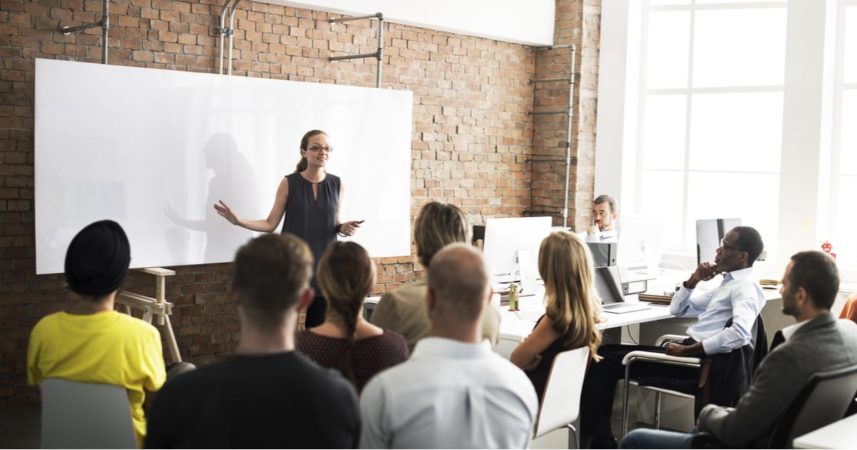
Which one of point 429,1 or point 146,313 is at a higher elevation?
point 429,1

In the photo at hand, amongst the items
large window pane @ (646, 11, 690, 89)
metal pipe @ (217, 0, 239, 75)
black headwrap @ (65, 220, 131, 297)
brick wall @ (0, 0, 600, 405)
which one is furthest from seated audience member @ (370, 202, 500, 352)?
large window pane @ (646, 11, 690, 89)

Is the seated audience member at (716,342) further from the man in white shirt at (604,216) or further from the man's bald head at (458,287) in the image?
the man's bald head at (458,287)

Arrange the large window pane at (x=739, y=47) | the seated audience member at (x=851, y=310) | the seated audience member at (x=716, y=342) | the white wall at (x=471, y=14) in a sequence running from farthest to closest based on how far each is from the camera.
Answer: the large window pane at (x=739, y=47) < the white wall at (x=471, y=14) < the seated audience member at (x=851, y=310) < the seated audience member at (x=716, y=342)

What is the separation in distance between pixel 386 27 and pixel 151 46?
2.27 meters

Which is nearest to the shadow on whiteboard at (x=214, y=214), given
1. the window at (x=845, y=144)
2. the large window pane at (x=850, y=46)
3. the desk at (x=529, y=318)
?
the desk at (x=529, y=318)

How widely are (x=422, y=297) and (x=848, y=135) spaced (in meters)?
5.99

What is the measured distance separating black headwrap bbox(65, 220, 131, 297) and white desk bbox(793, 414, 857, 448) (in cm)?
219

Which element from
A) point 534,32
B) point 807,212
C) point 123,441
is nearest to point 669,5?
point 534,32

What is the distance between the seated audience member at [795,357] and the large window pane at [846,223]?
522cm

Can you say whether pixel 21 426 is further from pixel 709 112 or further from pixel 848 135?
pixel 848 135

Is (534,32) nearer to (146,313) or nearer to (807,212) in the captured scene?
(807,212)

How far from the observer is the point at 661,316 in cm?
550

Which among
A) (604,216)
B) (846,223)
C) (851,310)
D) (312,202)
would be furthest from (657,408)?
(846,223)

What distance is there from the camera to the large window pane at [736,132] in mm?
8531
